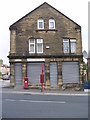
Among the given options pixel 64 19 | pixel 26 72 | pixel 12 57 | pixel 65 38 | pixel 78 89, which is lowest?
pixel 78 89

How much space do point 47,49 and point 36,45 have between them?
4.51ft

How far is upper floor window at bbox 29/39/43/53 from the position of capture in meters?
27.4

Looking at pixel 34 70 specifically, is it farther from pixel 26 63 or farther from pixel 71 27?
pixel 71 27

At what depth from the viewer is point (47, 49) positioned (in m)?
27.3

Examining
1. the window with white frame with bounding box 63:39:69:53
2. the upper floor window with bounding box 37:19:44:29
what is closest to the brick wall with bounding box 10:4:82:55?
the upper floor window with bounding box 37:19:44:29

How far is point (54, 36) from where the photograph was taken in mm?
27625

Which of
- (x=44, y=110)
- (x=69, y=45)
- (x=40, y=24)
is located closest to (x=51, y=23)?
(x=40, y=24)

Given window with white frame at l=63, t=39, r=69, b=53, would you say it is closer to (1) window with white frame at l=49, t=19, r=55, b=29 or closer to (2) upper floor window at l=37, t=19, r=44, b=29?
(1) window with white frame at l=49, t=19, r=55, b=29

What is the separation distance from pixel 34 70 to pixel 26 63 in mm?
1202

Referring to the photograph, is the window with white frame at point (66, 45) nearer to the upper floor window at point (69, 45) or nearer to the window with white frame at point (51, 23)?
the upper floor window at point (69, 45)

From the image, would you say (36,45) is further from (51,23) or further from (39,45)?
(51,23)

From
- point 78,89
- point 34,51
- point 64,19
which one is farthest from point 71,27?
point 78,89

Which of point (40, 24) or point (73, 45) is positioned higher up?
point (40, 24)

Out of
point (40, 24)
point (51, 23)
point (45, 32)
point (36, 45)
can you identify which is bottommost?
point (36, 45)
